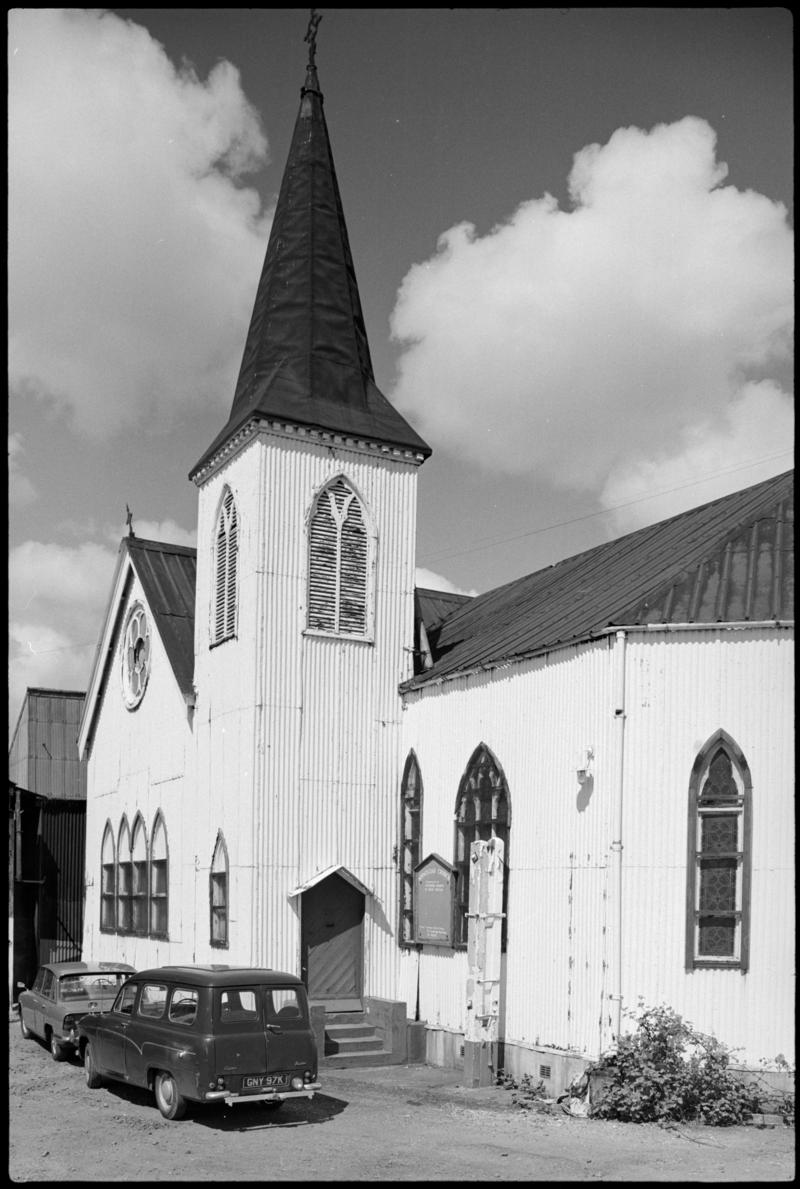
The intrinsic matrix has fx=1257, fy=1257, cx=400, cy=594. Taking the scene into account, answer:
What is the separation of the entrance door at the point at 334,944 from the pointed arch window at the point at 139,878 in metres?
6.88

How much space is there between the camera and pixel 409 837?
23328mm

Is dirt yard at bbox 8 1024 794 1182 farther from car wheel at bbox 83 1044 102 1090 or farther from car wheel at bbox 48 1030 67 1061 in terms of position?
car wheel at bbox 48 1030 67 1061

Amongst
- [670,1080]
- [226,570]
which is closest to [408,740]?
[226,570]

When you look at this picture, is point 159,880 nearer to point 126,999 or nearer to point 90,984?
point 90,984

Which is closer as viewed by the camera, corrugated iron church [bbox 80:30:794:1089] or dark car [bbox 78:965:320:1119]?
dark car [bbox 78:965:320:1119]

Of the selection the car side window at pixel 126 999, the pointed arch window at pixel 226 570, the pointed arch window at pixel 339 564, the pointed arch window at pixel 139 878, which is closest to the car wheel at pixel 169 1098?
the car side window at pixel 126 999

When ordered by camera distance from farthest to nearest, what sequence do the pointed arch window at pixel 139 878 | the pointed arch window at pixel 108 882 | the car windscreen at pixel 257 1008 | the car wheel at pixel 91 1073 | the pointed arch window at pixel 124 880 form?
the pointed arch window at pixel 108 882, the pointed arch window at pixel 124 880, the pointed arch window at pixel 139 878, the car wheel at pixel 91 1073, the car windscreen at pixel 257 1008

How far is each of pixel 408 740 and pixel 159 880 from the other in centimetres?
746

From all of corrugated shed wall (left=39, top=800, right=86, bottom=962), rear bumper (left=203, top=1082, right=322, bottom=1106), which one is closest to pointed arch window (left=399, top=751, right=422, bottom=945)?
rear bumper (left=203, top=1082, right=322, bottom=1106)

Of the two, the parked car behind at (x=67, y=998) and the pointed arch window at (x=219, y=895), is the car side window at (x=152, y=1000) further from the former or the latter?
the pointed arch window at (x=219, y=895)

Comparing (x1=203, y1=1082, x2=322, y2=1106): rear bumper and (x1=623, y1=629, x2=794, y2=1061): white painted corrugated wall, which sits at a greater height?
(x1=623, y1=629, x2=794, y2=1061): white painted corrugated wall

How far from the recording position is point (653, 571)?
66.8ft

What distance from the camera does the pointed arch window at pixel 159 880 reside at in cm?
2700

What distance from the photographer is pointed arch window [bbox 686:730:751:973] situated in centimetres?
1706
